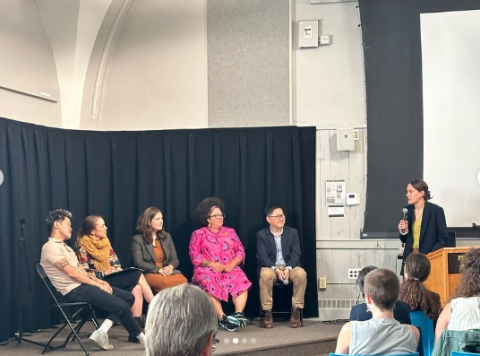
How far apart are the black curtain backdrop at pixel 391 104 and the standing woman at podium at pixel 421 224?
421mm

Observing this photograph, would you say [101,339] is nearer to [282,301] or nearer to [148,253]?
[148,253]

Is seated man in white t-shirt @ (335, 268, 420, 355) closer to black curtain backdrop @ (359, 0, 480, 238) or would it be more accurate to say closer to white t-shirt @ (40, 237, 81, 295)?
white t-shirt @ (40, 237, 81, 295)

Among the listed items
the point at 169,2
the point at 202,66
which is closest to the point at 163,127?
the point at 202,66

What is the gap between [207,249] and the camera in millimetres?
6801

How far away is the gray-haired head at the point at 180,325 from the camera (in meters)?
1.46

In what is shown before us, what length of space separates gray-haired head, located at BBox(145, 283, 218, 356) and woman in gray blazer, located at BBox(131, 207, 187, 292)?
486cm

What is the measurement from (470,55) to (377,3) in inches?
42.0

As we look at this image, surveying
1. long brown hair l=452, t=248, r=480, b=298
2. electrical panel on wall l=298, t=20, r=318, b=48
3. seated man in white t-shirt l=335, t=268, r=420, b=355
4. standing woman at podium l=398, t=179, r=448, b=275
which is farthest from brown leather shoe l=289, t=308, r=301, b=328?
seated man in white t-shirt l=335, t=268, r=420, b=355

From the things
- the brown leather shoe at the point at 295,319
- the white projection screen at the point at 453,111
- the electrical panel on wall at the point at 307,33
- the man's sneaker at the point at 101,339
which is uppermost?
the electrical panel on wall at the point at 307,33

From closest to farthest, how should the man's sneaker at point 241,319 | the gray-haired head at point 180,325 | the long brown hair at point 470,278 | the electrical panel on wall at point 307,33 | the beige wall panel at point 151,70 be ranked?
the gray-haired head at point 180,325, the long brown hair at point 470,278, the man's sneaker at point 241,319, the electrical panel on wall at point 307,33, the beige wall panel at point 151,70

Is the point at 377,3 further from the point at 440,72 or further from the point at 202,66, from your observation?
the point at 202,66

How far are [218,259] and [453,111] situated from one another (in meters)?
2.74

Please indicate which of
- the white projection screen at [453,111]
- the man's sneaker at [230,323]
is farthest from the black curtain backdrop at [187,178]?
the white projection screen at [453,111]

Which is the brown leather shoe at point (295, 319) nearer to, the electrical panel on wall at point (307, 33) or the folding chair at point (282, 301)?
the folding chair at point (282, 301)
